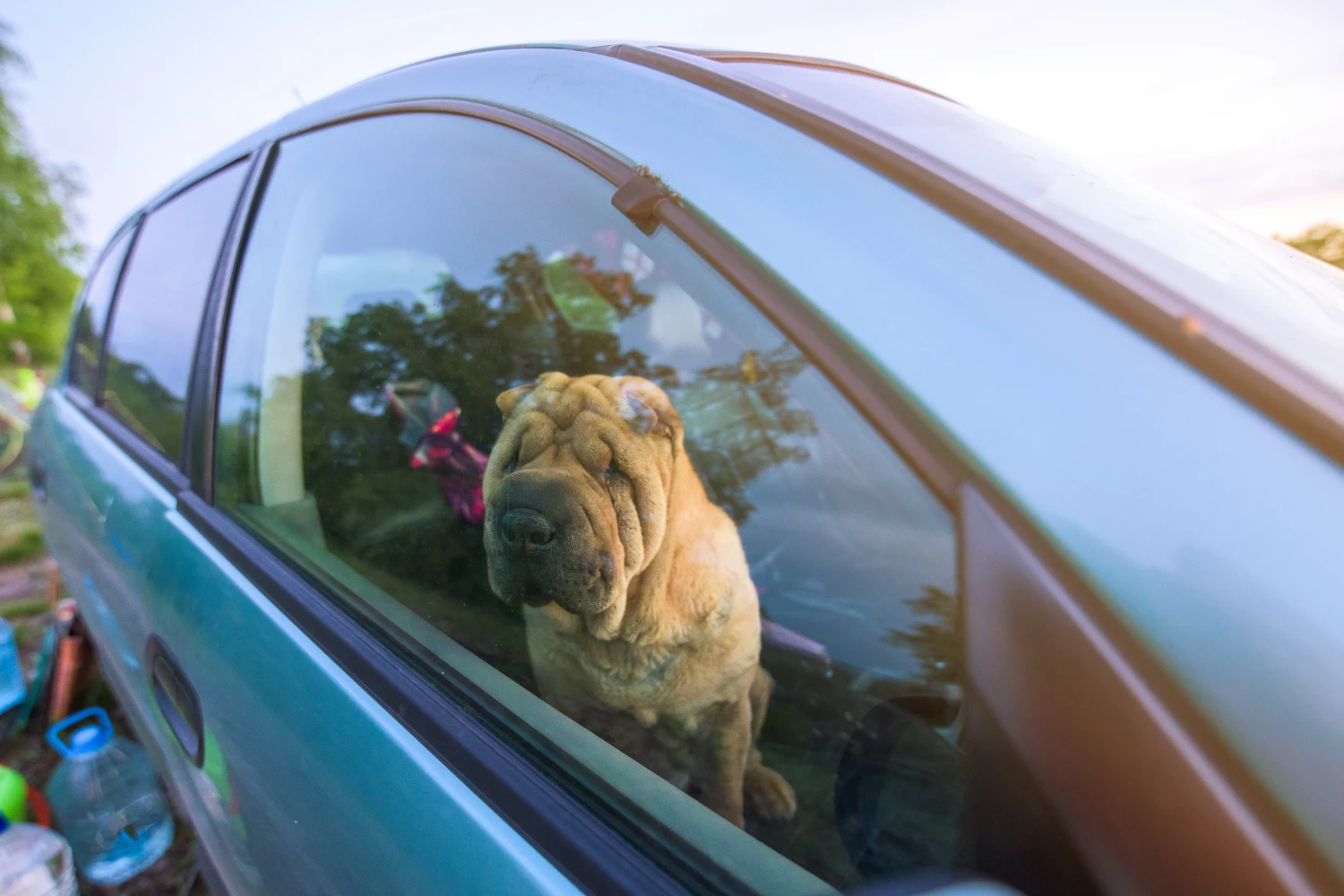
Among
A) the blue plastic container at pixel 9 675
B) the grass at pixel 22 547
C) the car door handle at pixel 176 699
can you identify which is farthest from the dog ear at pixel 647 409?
the grass at pixel 22 547

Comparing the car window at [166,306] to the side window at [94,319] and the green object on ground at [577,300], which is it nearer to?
the side window at [94,319]

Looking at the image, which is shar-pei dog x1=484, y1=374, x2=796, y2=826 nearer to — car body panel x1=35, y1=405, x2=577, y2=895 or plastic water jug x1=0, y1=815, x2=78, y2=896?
car body panel x1=35, y1=405, x2=577, y2=895

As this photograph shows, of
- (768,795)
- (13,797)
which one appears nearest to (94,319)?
(13,797)

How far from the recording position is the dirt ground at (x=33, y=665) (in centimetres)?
260

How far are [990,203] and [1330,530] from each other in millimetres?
435

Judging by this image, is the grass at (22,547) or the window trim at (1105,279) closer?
the window trim at (1105,279)

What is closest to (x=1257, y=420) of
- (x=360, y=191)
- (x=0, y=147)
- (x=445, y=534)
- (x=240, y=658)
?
(x=445, y=534)

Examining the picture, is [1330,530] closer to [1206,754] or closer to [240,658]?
[1206,754]

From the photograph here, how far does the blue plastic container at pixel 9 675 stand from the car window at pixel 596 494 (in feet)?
8.63

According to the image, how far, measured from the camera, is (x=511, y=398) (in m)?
1.38

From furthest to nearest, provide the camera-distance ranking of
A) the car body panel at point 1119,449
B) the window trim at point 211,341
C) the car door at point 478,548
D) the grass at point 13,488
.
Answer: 1. the grass at point 13,488
2. the window trim at point 211,341
3. the car door at point 478,548
4. the car body panel at point 1119,449

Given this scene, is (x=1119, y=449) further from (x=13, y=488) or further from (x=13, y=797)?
(x=13, y=488)

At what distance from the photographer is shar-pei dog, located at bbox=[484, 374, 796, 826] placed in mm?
1233

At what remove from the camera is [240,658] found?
4.55ft
